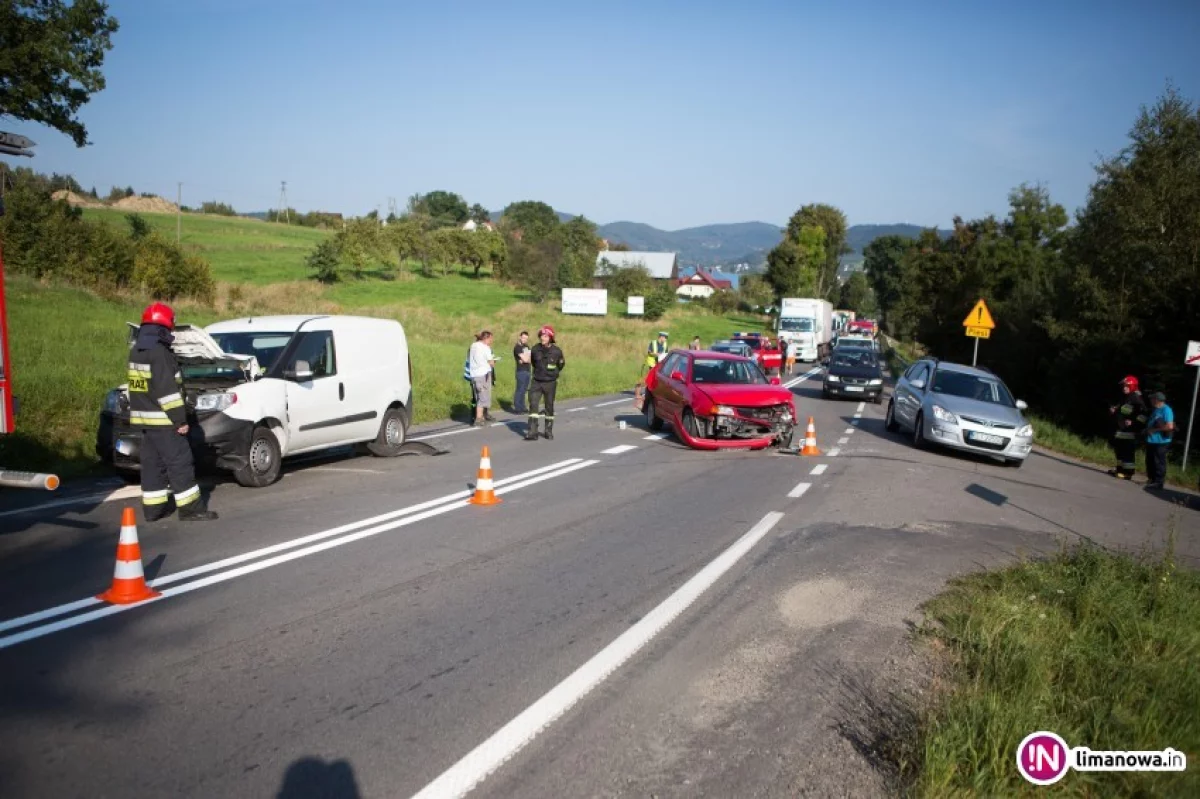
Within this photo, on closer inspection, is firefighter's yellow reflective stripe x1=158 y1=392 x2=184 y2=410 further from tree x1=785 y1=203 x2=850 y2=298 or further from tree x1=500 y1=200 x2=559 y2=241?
tree x1=500 y1=200 x2=559 y2=241

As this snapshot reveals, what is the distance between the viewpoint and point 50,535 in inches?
288

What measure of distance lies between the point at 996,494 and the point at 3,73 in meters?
33.7

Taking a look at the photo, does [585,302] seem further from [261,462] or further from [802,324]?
[261,462]

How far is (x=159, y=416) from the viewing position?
760 centimetres

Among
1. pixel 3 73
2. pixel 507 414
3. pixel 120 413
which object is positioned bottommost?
pixel 507 414

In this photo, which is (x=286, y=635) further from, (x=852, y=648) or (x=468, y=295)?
(x=468, y=295)

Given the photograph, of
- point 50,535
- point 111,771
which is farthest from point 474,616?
point 50,535

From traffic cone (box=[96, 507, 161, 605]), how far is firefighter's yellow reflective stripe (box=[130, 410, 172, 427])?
220cm

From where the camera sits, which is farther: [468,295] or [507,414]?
[468,295]

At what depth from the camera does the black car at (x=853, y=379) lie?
27.5 m

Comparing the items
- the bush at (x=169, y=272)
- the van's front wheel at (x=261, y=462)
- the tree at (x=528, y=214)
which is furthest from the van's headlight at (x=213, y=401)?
the tree at (x=528, y=214)

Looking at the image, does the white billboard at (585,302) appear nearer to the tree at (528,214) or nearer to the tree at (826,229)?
the tree at (826,229)

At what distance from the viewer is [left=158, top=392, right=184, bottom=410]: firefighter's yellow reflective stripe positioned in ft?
24.8

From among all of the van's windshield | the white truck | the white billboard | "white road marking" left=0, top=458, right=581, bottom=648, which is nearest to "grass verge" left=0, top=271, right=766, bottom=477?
the white billboard
